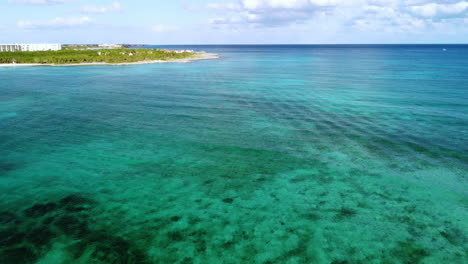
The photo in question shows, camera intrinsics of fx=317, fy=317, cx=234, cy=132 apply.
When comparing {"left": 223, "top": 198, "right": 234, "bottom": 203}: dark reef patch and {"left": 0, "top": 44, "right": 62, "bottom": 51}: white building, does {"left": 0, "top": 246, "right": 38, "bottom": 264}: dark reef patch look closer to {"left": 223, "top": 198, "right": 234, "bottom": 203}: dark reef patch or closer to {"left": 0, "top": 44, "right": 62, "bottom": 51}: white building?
{"left": 223, "top": 198, "right": 234, "bottom": 203}: dark reef patch

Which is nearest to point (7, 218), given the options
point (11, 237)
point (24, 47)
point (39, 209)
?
point (39, 209)

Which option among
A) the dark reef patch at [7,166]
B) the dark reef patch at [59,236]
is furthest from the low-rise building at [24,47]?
the dark reef patch at [59,236]

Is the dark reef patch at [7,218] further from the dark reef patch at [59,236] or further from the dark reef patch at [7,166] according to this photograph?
the dark reef patch at [7,166]

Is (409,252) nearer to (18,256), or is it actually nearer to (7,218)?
(18,256)

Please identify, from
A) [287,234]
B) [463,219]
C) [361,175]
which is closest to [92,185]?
[287,234]

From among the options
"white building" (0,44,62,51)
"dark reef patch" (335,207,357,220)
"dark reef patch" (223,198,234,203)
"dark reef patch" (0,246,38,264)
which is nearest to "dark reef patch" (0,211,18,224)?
"dark reef patch" (0,246,38,264)

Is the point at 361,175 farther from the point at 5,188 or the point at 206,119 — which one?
the point at 5,188

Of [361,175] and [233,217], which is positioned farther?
[361,175]
